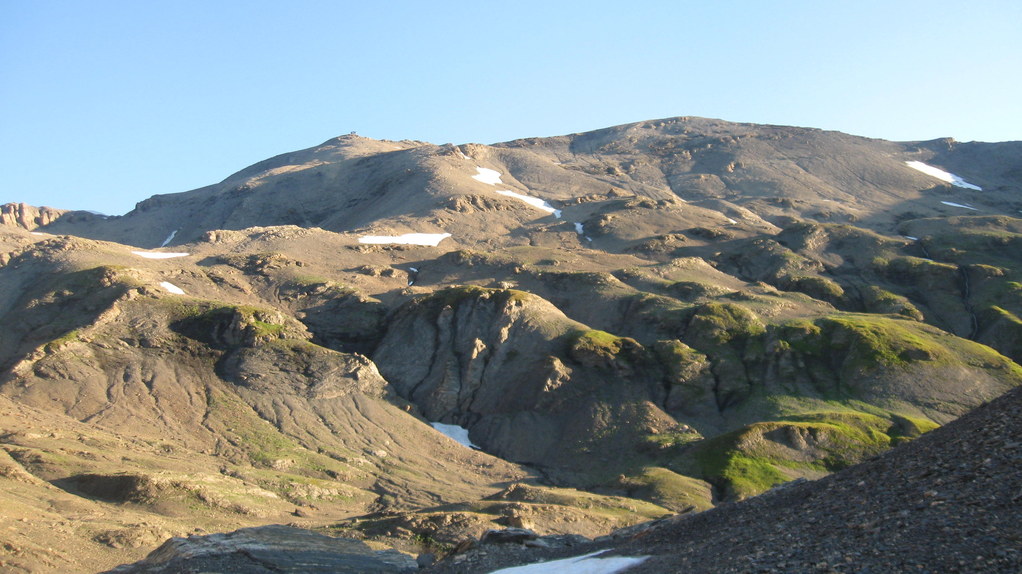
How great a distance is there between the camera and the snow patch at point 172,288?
285 ft

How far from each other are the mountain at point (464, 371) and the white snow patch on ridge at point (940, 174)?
53306 millimetres

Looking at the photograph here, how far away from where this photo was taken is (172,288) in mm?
88062

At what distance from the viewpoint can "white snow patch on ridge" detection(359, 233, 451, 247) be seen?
396ft

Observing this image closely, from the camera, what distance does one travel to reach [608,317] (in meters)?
92.3

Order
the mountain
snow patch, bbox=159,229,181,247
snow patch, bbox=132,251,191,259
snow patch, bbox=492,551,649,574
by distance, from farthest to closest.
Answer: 1. snow patch, bbox=159,229,181,247
2. snow patch, bbox=132,251,191,259
3. the mountain
4. snow patch, bbox=492,551,649,574

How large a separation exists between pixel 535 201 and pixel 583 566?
419 ft

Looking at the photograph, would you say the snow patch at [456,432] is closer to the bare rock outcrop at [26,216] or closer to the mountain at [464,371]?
the mountain at [464,371]

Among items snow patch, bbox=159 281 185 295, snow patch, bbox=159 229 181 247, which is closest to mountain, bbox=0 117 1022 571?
snow patch, bbox=159 281 185 295

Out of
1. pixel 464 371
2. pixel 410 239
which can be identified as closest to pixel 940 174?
pixel 410 239

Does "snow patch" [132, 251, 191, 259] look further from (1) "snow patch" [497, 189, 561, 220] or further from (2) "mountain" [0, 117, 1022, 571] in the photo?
(1) "snow patch" [497, 189, 561, 220]

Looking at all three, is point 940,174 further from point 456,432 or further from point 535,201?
point 456,432

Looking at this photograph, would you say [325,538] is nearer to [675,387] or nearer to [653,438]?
[653,438]

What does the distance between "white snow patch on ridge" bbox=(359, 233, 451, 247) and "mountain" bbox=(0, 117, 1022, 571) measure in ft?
1.64

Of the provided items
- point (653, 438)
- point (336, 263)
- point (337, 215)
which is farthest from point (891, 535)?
point (337, 215)
